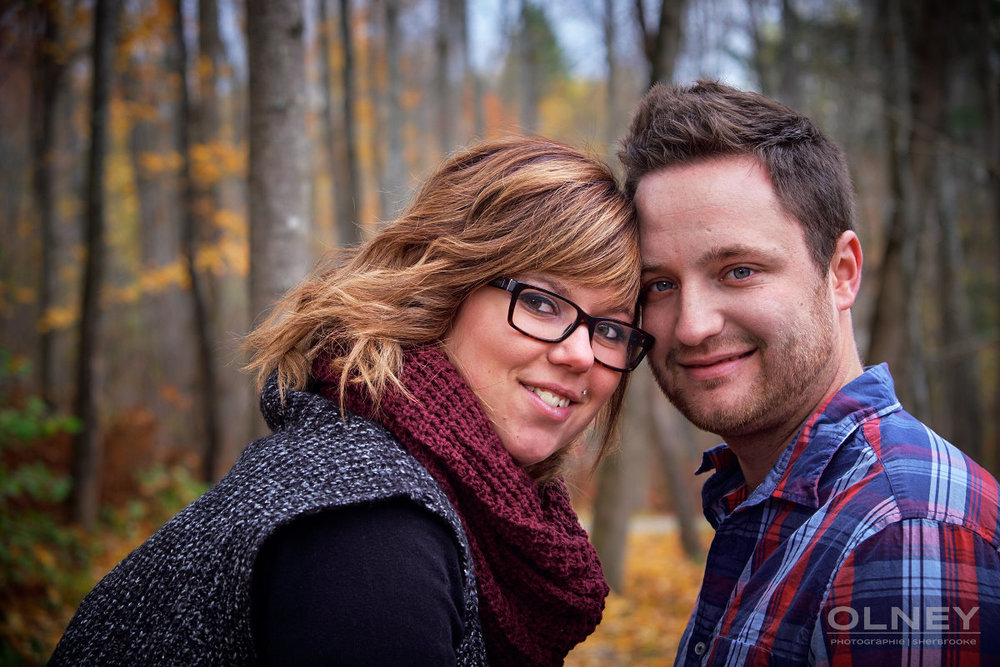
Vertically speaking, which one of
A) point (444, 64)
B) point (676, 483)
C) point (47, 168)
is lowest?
point (676, 483)

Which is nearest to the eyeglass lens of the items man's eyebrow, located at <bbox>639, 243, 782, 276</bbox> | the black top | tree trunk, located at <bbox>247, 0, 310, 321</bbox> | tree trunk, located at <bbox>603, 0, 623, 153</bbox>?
man's eyebrow, located at <bbox>639, 243, 782, 276</bbox>

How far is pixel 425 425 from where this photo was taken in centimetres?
175

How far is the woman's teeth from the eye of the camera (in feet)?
6.81

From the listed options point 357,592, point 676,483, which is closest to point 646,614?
point 676,483

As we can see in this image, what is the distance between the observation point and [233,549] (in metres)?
1.49

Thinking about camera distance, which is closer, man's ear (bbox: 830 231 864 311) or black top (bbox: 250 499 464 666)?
black top (bbox: 250 499 464 666)

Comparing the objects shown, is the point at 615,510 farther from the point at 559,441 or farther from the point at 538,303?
the point at 538,303

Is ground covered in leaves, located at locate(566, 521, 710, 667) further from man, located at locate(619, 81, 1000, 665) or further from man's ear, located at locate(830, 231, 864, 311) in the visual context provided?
man's ear, located at locate(830, 231, 864, 311)

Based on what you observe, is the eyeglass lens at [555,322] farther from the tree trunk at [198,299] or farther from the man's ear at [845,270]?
the tree trunk at [198,299]

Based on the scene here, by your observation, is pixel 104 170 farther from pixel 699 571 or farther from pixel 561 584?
pixel 699 571

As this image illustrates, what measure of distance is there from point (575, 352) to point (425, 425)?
1.75 ft

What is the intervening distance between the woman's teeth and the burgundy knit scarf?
22cm

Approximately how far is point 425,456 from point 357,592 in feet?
1.33

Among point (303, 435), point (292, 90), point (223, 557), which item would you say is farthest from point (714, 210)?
point (292, 90)
